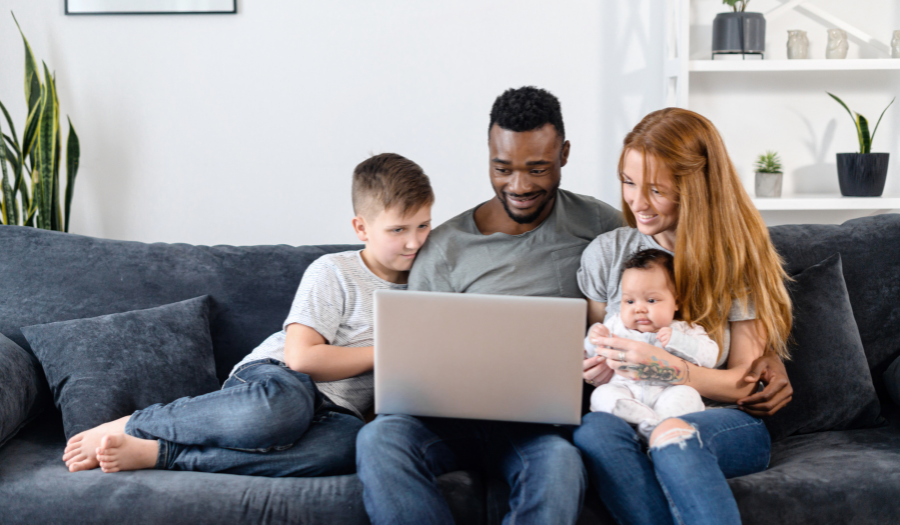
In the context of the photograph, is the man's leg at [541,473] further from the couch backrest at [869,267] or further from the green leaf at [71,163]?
the green leaf at [71,163]

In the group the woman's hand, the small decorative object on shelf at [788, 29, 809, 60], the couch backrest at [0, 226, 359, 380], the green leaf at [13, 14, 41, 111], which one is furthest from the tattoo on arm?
the green leaf at [13, 14, 41, 111]

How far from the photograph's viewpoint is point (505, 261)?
157 cm

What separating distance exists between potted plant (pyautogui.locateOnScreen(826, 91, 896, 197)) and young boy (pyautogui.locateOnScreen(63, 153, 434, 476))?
1520mm

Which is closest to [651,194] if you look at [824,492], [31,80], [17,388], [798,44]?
[824,492]

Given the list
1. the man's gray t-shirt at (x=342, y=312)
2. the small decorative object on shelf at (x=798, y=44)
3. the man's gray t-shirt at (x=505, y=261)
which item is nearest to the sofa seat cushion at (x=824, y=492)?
the man's gray t-shirt at (x=505, y=261)

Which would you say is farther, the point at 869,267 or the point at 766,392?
the point at 869,267

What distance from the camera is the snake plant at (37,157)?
7.23 feet

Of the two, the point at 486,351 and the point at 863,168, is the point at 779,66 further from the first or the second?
the point at 486,351

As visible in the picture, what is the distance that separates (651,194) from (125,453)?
1160 millimetres

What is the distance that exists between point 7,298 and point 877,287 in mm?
2167

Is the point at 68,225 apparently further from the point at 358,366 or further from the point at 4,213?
the point at 358,366

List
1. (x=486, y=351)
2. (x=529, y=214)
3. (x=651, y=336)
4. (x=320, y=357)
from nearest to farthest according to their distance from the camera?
(x=486, y=351)
(x=651, y=336)
(x=320, y=357)
(x=529, y=214)

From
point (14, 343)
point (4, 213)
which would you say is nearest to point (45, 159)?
point (4, 213)

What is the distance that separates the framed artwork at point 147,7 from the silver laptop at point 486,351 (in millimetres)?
1667
